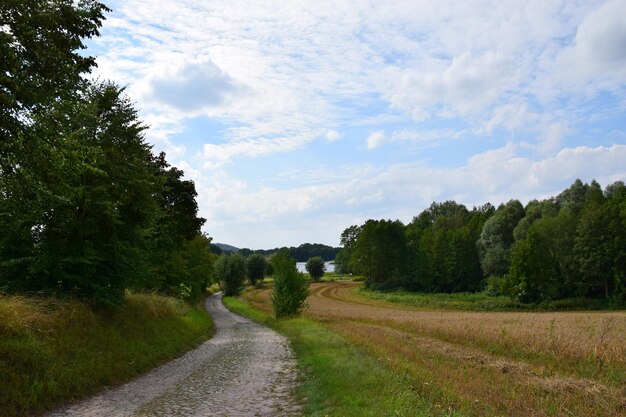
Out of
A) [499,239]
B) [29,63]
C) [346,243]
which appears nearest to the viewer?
[29,63]

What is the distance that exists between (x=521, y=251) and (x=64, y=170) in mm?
64495

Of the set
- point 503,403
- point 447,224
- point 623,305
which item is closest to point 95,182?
point 503,403

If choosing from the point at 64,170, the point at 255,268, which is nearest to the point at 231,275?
the point at 255,268

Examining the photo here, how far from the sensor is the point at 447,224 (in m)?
132

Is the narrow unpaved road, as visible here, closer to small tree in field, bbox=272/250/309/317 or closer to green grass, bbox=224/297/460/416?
green grass, bbox=224/297/460/416

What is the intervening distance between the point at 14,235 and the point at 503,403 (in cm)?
1594

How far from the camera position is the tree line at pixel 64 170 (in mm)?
10047

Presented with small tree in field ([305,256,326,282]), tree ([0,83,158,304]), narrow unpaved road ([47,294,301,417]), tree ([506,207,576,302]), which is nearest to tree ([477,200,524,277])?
tree ([506,207,576,302])

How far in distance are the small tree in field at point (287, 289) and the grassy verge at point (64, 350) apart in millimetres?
22866

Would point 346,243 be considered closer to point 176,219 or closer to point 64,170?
point 176,219

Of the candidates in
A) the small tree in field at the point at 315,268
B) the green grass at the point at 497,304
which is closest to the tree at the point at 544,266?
the green grass at the point at 497,304

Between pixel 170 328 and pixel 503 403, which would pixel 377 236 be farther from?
pixel 503 403

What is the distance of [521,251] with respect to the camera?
Answer: 6550cm

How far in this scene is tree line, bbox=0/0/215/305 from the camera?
10047 millimetres
